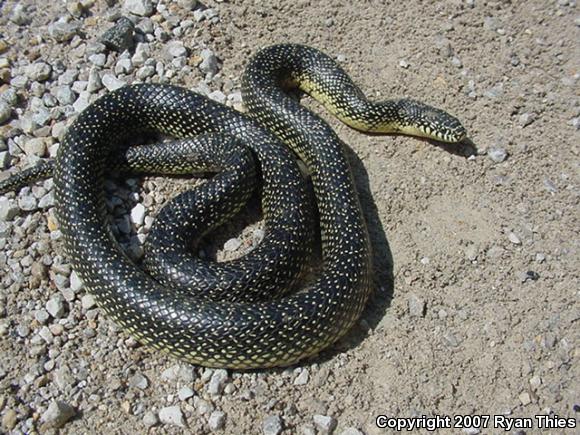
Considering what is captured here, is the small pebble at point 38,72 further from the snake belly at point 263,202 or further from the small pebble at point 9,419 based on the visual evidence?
the small pebble at point 9,419

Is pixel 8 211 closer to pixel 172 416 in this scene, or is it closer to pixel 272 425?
pixel 172 416

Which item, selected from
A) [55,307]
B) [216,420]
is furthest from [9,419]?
[216,420]

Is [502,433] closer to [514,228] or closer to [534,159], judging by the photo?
[514,228]

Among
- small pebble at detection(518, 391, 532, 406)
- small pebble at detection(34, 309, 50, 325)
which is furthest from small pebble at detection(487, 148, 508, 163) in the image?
small pebble at detection(34, 309, 50, 325)

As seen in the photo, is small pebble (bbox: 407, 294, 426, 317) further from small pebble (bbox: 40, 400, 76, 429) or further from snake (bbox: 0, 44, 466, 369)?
small pebble (bbox: 40, 400, 76, 429)

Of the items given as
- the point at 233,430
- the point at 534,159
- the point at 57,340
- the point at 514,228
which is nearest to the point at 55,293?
the point at 57,340
